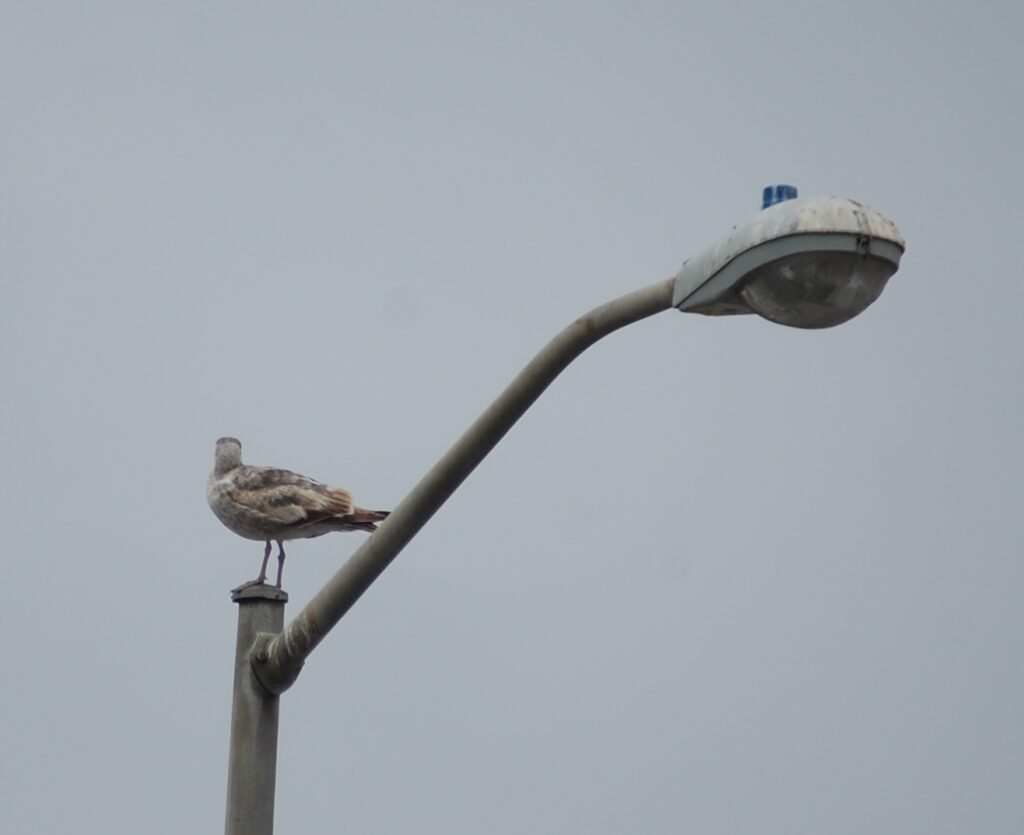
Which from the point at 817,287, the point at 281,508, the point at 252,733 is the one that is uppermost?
the point at 281,508

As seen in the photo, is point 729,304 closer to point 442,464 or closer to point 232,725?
point 442,464

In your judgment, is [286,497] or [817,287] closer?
[817,287]

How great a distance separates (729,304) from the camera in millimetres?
6953

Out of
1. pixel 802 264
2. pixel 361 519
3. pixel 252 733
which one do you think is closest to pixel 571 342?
pixel 802 264

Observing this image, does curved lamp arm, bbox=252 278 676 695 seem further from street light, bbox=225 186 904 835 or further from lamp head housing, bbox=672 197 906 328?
lamp head housing, bbox=672 197 906 328

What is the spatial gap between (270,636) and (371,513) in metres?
5.17

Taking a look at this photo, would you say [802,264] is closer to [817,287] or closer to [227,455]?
[817,287]

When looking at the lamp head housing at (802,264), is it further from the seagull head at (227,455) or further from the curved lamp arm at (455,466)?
the seagull head at (227,455)

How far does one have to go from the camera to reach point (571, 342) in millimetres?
7156

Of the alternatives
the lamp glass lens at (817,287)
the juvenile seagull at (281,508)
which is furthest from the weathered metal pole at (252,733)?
the juvenile seagull at (281,508)

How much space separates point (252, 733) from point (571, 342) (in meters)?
2.02

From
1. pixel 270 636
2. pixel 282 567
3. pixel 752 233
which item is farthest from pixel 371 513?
pixel 752 233

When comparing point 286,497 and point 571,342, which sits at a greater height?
point 286,497

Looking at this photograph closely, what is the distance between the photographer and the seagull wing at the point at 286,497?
43.9ft
